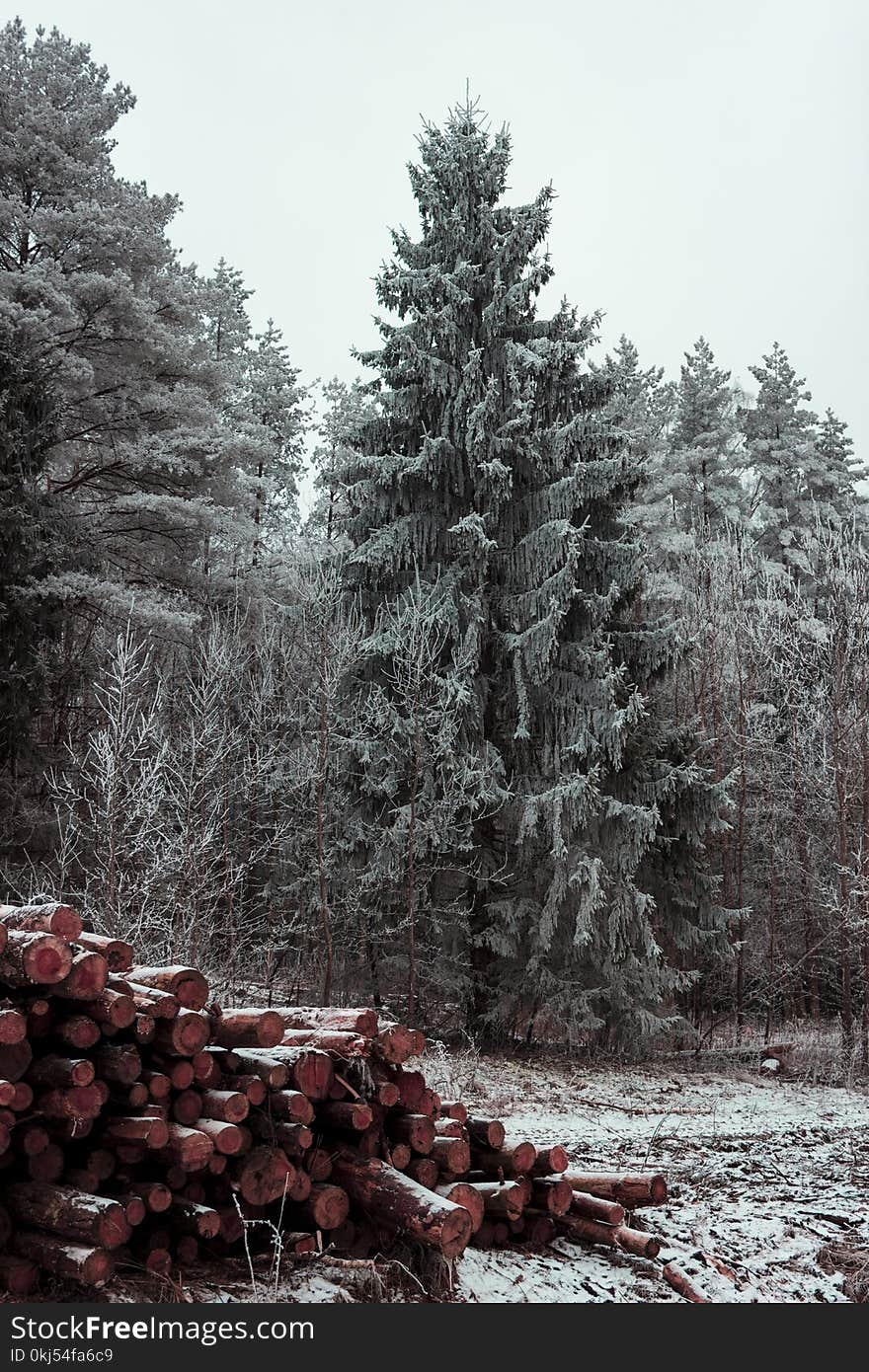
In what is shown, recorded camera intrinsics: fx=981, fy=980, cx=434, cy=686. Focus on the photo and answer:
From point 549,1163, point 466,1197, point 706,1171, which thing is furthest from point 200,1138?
point 706,1171

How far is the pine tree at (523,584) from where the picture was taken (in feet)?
48.4

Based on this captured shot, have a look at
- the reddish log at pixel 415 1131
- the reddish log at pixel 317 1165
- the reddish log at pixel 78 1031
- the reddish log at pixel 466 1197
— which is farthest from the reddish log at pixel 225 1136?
the reddish log at pixel 466 1197

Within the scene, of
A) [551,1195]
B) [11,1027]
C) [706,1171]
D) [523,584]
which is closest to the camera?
[11,1027]

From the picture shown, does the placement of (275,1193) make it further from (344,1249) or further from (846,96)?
(846,96)

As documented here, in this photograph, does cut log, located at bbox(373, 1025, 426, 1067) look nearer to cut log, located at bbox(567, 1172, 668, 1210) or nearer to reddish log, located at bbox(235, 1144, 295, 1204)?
reddish log, located at bbox(235, 1144, 295, 1204)

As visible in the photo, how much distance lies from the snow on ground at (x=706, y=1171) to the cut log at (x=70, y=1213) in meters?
1.61

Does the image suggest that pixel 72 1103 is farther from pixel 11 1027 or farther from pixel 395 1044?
pixel 395 1044

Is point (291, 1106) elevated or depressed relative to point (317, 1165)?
Answer: elevated

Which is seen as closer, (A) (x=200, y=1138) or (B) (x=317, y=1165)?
(A) (x=200, y=1138)

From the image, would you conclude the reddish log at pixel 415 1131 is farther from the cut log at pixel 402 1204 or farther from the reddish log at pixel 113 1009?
the reddish log at pixel 113 1009

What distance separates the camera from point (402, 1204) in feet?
14.6

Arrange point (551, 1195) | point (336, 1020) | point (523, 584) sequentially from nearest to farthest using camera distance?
point (551, 1195) < point (336, 1020) < point (523, 584)

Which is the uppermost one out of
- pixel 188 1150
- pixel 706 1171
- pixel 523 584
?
pixel 523 584

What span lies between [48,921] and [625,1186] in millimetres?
3532
